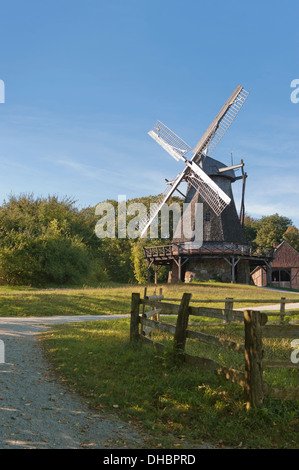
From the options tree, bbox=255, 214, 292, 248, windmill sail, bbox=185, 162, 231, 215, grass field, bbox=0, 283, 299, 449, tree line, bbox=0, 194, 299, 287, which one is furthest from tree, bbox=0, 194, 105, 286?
tree, bbox=255, 214, 292, 248

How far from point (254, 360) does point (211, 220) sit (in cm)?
3462

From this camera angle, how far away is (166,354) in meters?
7.96

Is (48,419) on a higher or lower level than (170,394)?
lower

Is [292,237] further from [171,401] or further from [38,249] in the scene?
[171,401]

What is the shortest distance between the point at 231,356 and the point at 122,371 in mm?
2476

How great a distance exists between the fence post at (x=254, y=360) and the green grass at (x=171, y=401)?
0.16 meters

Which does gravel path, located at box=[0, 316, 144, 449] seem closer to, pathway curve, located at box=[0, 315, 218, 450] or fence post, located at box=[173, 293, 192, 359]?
pathway curve, located at box=[0, 315, 218, 450]

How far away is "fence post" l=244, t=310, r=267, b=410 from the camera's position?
5.77 m

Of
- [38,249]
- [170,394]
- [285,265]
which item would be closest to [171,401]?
[170,394]

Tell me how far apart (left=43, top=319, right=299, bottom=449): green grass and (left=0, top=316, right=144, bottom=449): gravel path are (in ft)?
1.01

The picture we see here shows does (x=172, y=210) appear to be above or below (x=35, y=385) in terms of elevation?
above

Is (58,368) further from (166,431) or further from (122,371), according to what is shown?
(166,431)

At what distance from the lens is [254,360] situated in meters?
5.86
